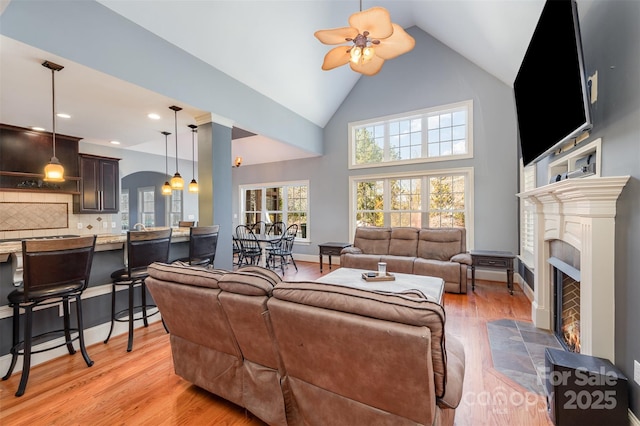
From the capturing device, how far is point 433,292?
286cm

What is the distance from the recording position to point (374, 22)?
2.30 m

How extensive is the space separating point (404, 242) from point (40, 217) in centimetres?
651

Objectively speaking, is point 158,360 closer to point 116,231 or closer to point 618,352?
point 618,352

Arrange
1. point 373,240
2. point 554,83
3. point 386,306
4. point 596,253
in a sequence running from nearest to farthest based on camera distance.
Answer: point 386,306, point 596,253, point 554,83, point 373,240

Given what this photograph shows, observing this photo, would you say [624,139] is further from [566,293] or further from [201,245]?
[201,245]

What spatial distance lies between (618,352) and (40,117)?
675 cm

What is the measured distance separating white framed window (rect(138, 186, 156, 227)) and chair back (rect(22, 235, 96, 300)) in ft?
25.1

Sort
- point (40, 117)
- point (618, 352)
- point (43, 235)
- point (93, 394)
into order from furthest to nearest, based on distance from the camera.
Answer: point (43, 235) → point (40, 117) → point (93, 394) → point (618, 352)

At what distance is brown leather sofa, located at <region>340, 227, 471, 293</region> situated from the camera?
431 cm

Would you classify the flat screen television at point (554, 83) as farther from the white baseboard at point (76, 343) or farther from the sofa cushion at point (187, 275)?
the white baseboard at point (76, 343)

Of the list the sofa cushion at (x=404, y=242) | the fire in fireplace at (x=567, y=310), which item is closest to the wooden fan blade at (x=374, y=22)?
the fire in fireplace at (x=567, y=310)

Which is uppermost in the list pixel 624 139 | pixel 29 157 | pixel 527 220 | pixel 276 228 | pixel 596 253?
pixel 29 157

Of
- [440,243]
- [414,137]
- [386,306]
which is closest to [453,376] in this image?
[386,306]

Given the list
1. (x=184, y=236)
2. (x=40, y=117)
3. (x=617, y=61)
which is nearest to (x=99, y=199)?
(x=40, y=117)
